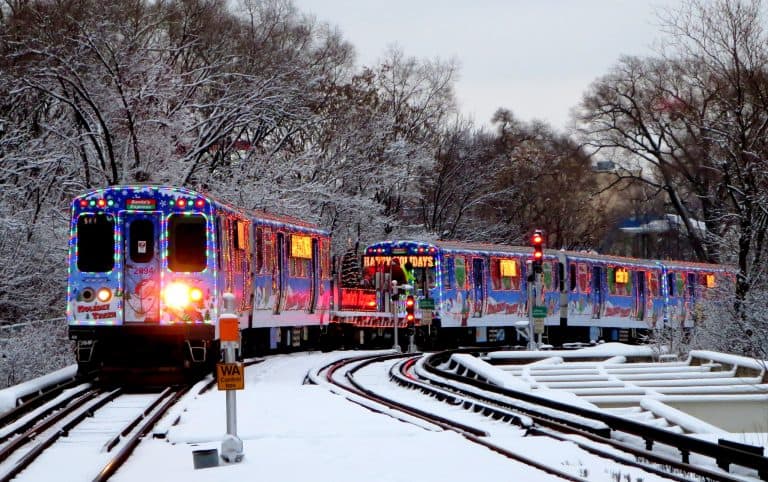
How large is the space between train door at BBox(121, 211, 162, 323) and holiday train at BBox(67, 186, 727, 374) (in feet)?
0.07

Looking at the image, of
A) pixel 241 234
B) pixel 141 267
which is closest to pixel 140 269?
pixel 141 267

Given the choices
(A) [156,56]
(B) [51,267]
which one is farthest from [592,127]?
(B) [51,267]

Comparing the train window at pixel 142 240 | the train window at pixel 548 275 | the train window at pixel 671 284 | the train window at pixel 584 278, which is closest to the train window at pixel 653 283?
the train window at pixel 671 284

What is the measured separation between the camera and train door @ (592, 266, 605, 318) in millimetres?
43844

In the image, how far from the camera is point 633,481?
32.1 ft

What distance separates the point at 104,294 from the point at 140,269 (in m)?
0.71

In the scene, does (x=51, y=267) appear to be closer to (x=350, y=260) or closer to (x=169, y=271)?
(x=169, y=271)

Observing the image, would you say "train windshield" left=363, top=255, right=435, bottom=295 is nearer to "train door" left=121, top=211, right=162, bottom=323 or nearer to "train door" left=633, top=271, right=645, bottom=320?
"train door" left=633, top=271, right=645, bottom=320

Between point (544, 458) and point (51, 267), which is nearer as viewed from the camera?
point (544, 458)

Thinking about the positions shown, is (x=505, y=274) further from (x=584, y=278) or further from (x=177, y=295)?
(x=177, y=295)

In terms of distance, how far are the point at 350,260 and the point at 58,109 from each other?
16.4m

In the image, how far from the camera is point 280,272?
27984mm

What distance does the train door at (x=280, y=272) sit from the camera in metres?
27.7

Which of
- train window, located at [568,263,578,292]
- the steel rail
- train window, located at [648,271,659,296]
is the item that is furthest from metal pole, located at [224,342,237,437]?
train window, located at [648,271,659,296]
